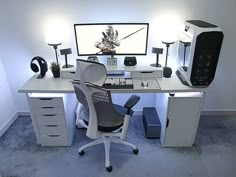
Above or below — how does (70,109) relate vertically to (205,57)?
below

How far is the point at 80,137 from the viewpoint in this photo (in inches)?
93.7

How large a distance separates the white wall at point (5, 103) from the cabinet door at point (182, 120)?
6.56 feet

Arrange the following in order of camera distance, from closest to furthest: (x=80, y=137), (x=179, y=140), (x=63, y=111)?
(x=63, y=111), (x=179, y=140), (x=80, y=137)

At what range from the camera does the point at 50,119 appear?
2.07 meters

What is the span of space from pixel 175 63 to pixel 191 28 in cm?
66

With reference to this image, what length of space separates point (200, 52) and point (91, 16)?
4.15 feet

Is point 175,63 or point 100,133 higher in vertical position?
point 175,63

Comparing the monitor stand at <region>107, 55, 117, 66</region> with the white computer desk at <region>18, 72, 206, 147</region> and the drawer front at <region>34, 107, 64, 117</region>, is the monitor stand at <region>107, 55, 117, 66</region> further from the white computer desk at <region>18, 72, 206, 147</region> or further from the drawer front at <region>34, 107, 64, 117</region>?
the drawer front at <region>34, 107, 64, 117</region>

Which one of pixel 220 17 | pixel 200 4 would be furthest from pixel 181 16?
pixel 220 17

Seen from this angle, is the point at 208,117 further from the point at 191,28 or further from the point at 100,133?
the point at 100,133

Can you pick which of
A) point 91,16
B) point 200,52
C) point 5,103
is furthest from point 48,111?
point 200,52

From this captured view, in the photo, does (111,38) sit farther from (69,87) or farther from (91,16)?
(69,87)

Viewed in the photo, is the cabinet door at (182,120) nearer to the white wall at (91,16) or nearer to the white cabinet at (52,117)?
the white wall at (91,16)

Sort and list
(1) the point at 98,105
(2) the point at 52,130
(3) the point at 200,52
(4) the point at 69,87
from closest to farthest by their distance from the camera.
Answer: (1) the point at 98,105 < (3) the point at 200,52 < (4) the point at 69,87 < (2) the point at 52,130
